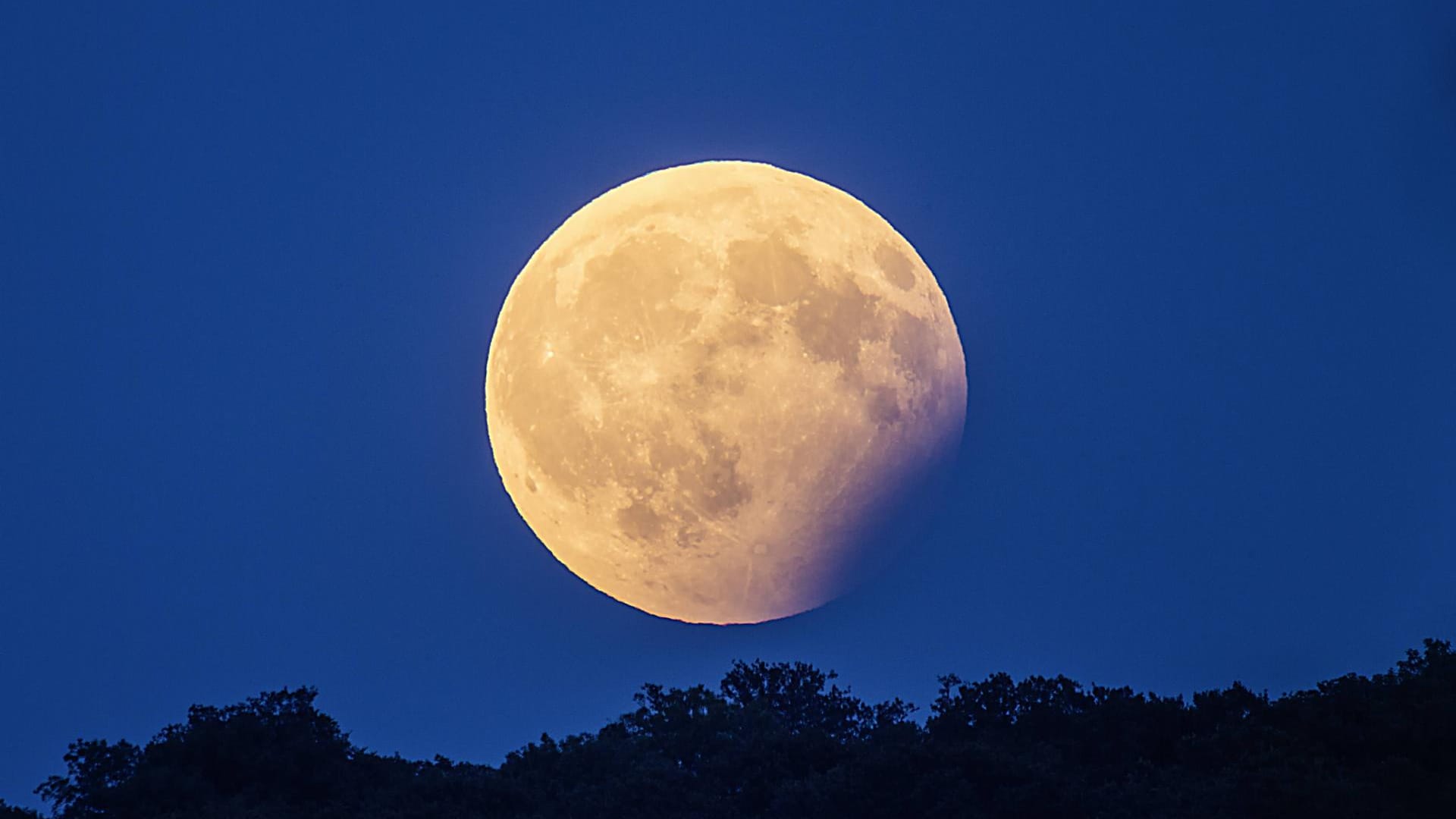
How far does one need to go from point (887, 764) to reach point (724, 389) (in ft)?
41.6

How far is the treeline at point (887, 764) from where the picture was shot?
90.6 feet

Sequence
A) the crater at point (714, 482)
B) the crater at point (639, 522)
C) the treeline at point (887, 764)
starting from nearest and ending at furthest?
the crater at point (714, 482) < the crater at point (639, 522) < the treeline at point (887, 764)

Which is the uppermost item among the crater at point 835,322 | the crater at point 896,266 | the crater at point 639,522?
the crater at point 896,266

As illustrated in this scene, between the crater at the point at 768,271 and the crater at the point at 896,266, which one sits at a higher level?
the crater at the point at 896,266

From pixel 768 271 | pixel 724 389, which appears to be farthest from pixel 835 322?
pixel 724 389

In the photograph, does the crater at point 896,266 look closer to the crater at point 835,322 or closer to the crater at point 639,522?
the crater at point 835,322

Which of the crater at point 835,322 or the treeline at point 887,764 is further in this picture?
A: the treeline at point 887,764

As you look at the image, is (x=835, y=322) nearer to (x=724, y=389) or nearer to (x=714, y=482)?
(x=724, y=389)

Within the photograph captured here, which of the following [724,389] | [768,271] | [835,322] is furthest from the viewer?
[835,322]

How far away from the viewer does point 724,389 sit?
739 inches

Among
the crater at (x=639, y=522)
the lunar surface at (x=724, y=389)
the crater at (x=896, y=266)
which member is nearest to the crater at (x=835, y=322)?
the lunar surface at (x=724, y=389)

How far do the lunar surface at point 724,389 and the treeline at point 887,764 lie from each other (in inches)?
367

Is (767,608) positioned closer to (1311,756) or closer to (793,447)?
(793,447)

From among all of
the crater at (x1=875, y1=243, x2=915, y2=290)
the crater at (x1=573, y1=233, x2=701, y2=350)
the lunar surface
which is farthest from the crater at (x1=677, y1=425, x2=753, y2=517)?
the crater at (x1=875, y1=243, x2=915, y2=290)
